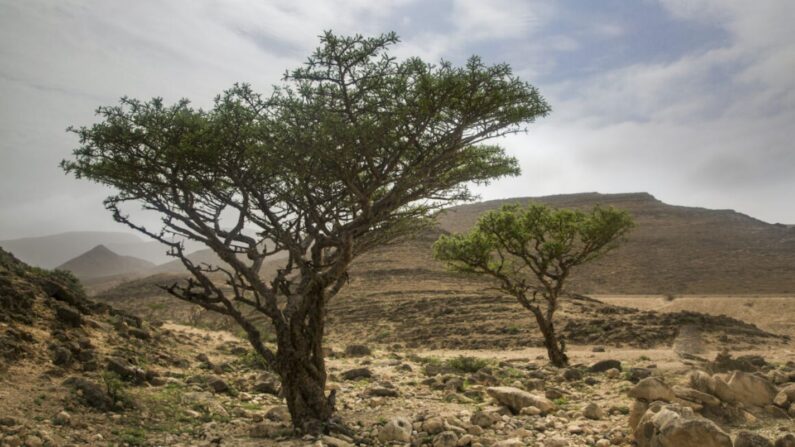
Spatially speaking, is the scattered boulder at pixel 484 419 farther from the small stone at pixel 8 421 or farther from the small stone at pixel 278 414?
the small stone at pixel 8 421

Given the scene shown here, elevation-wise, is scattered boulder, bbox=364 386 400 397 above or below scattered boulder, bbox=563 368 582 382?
above

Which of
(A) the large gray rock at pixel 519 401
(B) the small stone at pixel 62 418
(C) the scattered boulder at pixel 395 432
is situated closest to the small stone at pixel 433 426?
(C) the scattered boulder at pixel 395 432

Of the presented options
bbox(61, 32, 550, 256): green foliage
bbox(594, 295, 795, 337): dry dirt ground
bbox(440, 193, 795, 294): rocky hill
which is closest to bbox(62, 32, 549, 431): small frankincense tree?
bbox(61, 32, 550, 256): green foliage

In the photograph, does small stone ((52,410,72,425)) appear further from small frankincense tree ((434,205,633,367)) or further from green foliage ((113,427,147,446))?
small frankincense tree ((434,205,633,367))

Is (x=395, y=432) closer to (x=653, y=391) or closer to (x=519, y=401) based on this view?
(x=519, y=401)

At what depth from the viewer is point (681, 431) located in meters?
5.90

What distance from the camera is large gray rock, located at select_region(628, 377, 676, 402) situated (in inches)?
306

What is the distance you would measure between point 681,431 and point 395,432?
3.85 meters

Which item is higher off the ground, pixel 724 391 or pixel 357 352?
pixel 724 391

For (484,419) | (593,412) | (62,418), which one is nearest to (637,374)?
(593,412)

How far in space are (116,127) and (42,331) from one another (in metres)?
5.43

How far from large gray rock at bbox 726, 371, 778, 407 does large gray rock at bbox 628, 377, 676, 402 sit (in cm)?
89

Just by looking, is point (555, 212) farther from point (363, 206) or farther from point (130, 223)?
point (130, 223)

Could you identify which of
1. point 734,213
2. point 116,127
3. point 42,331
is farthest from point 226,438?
point 734,213
